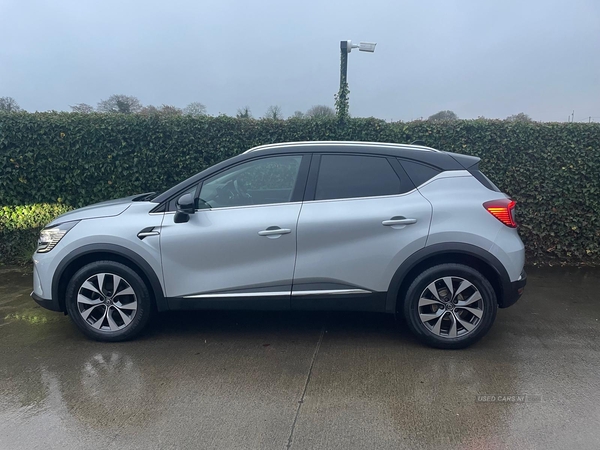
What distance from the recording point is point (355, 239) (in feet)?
12.6

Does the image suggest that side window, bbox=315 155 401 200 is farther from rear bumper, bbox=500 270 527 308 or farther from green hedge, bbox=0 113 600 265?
green hedge, bbox=0 113 600 265

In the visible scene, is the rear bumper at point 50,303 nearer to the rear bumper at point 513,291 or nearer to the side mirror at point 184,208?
the side mirror at point 184,208

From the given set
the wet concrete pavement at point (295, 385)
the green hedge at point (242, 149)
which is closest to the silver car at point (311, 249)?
the wet concrete pavement at point (295, 385)

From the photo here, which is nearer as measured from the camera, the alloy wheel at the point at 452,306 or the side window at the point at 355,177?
the alloy wheel at the point at 452,306

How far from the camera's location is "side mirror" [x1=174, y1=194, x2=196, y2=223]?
3.84 metres

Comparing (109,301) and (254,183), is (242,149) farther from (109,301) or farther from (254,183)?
(109,301)

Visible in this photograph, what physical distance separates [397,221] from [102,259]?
2.59 metres

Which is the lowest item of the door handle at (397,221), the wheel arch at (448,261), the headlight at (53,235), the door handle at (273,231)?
the wheel arch at (448,261)

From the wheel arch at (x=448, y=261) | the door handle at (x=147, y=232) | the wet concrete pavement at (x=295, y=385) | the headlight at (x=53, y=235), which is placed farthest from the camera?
the headlight at (x=53, y=235)

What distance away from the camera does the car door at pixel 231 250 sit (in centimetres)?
388

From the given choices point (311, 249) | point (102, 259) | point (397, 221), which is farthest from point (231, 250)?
point (397, 221)

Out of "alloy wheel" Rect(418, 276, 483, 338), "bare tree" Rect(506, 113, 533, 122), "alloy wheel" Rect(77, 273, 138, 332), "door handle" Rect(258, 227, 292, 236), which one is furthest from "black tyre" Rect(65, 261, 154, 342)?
"bare tree" Rect(506, 113, 533, 122)

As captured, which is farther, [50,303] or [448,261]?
[50,303]

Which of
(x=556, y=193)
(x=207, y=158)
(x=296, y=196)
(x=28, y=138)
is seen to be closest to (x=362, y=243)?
(x=296, y=196)
